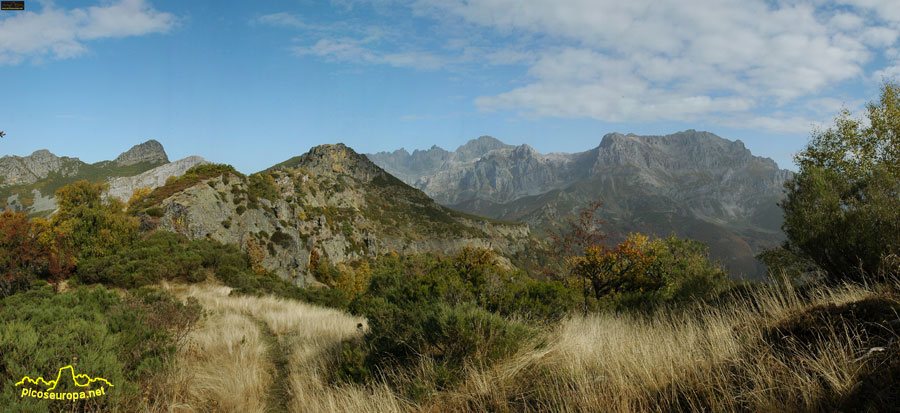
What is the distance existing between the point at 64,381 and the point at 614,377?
601cm

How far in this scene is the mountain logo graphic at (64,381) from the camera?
4164 mm

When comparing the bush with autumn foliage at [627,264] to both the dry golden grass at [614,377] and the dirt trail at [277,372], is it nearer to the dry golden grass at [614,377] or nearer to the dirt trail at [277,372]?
the dry golden grass at [614,377]

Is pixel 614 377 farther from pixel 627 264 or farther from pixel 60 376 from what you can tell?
pixel 627 264

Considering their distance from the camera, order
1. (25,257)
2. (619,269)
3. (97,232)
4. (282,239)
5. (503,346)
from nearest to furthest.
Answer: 1. (503,346)
2. (25,257)
3. (619,269)
4. (97,232)
5. (282,239)

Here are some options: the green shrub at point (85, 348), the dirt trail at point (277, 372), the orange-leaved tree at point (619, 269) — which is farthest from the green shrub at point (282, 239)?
the green shrub at point (85, 348)

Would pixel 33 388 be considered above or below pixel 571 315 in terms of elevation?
above

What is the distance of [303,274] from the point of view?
179ft

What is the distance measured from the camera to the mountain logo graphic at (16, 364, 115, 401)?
164 inches

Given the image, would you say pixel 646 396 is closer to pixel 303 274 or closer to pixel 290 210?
pixel 303 274

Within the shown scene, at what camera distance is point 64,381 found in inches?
174

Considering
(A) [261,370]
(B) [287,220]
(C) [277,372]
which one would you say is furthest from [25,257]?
(B) [287,220]

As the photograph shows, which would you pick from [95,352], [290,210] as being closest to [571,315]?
[95,352]

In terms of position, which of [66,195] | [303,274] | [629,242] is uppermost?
[66,195]

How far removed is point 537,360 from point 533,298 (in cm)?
262
